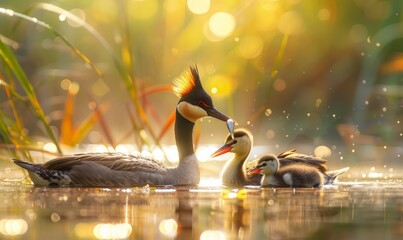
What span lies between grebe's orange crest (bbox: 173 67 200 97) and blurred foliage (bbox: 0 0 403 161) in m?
3.53

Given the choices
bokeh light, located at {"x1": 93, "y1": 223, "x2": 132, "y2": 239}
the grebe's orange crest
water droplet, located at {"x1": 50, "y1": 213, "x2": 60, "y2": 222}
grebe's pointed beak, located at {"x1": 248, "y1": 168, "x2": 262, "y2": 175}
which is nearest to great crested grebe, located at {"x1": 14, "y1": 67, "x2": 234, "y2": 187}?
the grebe's orange crest

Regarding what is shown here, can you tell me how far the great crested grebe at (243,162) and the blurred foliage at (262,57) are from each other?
3282mm

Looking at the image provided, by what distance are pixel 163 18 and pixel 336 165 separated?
4085 millimetres

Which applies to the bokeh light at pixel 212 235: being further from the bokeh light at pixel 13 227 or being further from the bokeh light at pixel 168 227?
the bokeh light at pixel 13 227

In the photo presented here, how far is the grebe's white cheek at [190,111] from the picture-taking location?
11.9 meters

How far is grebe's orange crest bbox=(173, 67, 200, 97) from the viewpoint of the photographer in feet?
38.0

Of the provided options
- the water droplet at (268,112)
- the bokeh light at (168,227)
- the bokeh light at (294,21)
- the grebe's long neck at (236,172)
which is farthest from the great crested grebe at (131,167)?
the water droplet at (268,112)

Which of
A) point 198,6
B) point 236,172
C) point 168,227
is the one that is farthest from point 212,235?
point 198,6

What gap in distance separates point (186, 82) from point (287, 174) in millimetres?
1418

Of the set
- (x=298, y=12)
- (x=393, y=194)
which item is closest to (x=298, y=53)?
(x=298, y=12)

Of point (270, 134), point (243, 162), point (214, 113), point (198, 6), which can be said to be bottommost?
point (243, 162)

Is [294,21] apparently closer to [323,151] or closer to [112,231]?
[323,151]

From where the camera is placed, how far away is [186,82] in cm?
1175

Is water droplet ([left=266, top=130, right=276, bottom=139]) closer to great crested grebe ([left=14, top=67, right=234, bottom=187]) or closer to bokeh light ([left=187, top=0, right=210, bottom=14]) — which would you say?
bokeh light ([left=187, top=0, right=210, bottom=14])
